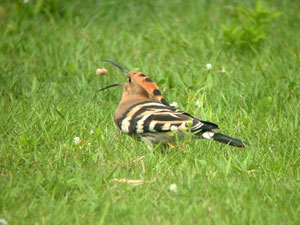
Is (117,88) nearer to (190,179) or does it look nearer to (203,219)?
(190,179)

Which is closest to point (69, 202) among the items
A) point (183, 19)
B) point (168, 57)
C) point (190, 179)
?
point (190, 179)

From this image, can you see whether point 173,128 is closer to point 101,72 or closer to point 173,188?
point 173,188

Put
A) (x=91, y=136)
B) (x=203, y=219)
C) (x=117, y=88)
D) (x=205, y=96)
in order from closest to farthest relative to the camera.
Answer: (x=203, y=219), (x=91, y=136), (x=205, y=96), (x=117, y=88)

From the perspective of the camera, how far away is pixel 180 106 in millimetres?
5285

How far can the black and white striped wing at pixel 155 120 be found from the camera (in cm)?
402

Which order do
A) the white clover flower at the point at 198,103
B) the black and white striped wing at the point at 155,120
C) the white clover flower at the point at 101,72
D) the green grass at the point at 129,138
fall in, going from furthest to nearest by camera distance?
the white clover flower at the point at 101,72 < the white clover flower at the point at 198,103 < the black and white striped wing at the point at 155,120 < the green grass at the point at 129,138

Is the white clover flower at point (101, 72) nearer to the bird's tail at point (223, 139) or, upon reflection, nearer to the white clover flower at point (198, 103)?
the white clover flower at point (198, 103)

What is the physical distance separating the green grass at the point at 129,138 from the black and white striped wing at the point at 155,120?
187 millimetres

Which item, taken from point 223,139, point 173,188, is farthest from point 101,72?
point 173,188

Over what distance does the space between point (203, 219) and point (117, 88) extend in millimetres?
2786

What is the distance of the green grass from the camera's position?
3.39 metres

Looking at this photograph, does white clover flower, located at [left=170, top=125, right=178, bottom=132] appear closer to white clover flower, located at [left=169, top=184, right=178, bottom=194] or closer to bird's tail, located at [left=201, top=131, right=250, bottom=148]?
bird's tail, located at [left=201, top=131, right=250, bottom=148]

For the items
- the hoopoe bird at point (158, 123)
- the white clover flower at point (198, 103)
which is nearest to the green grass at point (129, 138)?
the white clover flower at point (198, 103)

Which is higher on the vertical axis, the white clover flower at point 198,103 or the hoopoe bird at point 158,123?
the hoopoe bird at point 158,123
